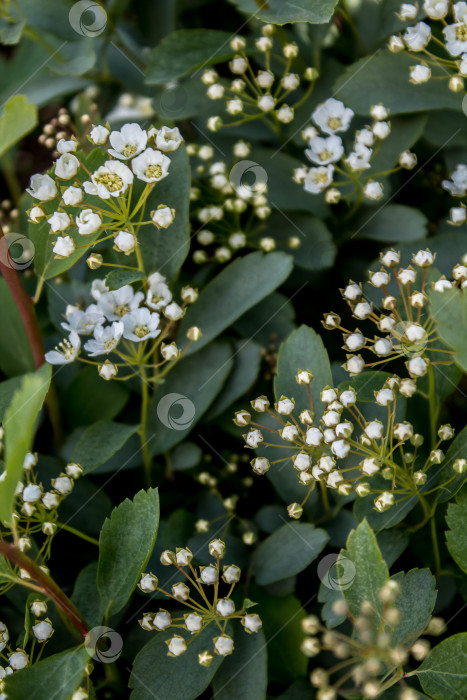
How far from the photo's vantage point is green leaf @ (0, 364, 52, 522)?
837mm

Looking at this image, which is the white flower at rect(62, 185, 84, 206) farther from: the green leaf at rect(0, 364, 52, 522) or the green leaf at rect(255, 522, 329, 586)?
the green leaf at rect(255, 522, 329, 586)

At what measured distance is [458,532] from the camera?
3.56 feet

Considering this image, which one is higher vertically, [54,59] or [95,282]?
[54,59]

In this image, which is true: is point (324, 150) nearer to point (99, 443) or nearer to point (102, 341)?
point (102, 341)

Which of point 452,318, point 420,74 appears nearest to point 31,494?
point 452,318

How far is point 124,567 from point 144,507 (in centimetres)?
11

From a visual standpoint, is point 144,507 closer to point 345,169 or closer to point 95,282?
point 95,282

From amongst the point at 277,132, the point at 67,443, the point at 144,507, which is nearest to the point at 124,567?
the point at 144,507

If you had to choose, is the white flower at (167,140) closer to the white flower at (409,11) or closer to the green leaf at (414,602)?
the white flower at (409,11)

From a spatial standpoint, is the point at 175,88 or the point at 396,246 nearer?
the point at 396,246

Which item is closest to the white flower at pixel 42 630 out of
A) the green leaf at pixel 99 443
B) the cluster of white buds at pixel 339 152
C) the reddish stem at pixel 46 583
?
the reddish stem at pixel 46 583

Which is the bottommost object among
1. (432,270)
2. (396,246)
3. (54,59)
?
(396,246)

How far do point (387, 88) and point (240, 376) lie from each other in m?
0.67

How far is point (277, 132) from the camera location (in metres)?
1.53
